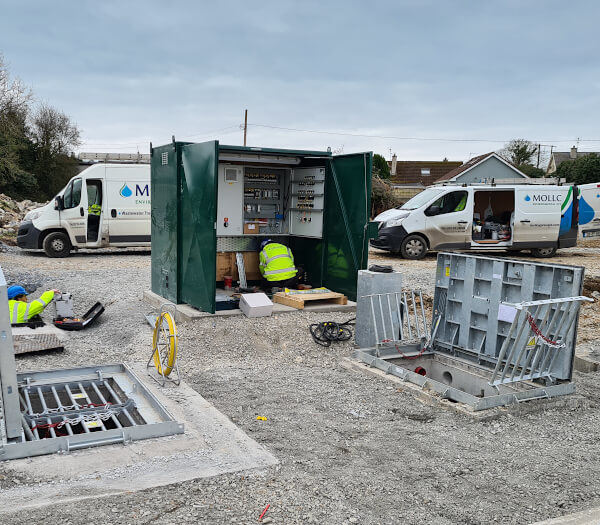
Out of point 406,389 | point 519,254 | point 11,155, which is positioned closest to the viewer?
point 406,389

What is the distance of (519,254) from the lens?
803 inches

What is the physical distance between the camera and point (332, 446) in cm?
504

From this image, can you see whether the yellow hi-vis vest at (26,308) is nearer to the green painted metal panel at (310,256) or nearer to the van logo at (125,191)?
the green painted metal panel at (310,256)

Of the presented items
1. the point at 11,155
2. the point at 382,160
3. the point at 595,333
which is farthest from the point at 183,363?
the point at 382,160

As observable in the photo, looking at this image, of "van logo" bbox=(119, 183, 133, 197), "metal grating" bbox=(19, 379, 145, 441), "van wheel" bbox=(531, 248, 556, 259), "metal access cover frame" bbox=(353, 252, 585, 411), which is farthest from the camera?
"van wheel" bbox=(531, 248, 556, 259)

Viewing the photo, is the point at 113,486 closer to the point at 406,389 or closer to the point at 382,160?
the point at 406,389

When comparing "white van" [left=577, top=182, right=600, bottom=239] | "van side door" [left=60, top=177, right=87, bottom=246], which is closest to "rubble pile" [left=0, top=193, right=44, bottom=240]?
"van side door" [left=60, top=177, right=87, bottom=246]

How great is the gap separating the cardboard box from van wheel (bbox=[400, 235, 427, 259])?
8676 mm

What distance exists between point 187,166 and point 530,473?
21.7 feet

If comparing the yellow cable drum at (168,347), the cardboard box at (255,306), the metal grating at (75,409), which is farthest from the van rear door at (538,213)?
the metal grating at (75,409)

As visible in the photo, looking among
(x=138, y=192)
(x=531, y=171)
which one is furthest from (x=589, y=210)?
(x=531, y=171)

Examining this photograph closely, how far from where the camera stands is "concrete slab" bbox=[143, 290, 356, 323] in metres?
8.94

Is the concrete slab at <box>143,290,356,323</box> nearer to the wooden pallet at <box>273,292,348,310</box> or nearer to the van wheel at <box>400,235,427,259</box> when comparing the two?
the wooden pallet at <box>273,292,348,310</box>

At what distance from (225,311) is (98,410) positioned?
13.0 ft
